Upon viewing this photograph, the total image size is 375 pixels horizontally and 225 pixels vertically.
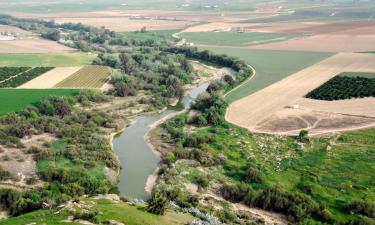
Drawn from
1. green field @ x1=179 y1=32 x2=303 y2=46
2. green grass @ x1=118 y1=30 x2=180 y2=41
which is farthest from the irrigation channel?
green grass @ x1=118 y1=30 x2=180 y2=41

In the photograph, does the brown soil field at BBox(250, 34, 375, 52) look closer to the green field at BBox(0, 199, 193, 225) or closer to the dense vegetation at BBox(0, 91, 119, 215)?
the dense vegetation at BBox(0, 91, 119, 215)

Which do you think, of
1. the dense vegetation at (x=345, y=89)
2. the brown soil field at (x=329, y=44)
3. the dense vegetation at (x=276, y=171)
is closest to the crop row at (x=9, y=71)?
the dense vegetation at (x=276, y=171)

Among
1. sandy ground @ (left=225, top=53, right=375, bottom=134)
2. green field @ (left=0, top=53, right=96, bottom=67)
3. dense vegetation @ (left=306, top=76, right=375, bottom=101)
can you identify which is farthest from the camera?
green field @ (left=0, top=53, right=96, bottom=67)

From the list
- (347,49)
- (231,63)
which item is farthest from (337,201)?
(347,49)

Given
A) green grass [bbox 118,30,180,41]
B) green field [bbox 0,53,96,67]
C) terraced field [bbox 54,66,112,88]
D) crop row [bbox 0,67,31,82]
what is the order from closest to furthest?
terraced field [bbox 54,66,112,88] → crop row [bbox 0,67,31,82] → green field [bbox 0,53,96,67] → green grass [bbox 118,30,180,41]

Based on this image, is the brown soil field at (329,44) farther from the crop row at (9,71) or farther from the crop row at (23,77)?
the crop row at (9,71)
